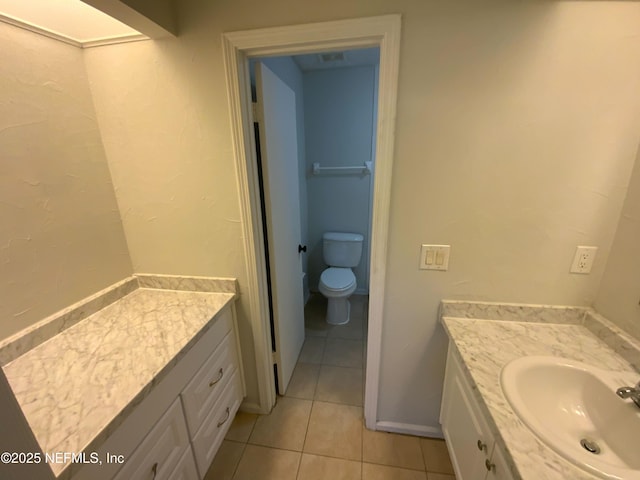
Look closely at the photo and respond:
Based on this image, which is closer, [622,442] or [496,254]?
[622,442]

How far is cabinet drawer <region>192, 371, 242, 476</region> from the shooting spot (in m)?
1.12

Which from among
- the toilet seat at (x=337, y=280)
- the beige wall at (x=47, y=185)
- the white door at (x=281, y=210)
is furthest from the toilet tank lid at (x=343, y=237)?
the beige wall at (x=47, y=185)

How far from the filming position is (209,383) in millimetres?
1188

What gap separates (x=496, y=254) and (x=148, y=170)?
1.65 meters

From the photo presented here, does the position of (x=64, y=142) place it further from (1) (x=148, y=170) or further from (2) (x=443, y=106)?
(2) (x=443, y=106)

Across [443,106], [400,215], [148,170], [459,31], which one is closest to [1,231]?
[148,170]

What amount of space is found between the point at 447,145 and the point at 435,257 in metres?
0.48

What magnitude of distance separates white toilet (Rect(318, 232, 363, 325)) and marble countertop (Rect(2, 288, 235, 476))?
3.96ft

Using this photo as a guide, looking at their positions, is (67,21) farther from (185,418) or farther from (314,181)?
(314,181)

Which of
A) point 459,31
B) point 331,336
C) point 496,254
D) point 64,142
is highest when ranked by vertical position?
point 459,31

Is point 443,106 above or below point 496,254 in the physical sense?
above

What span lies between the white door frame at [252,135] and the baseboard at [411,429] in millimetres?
127

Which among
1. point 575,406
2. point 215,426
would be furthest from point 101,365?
point 575,406

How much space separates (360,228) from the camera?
282cm
